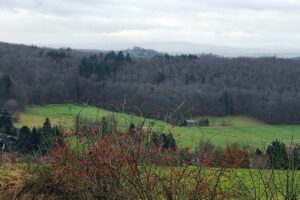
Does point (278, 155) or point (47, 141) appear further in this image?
point (47, 141)

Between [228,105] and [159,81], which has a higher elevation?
[159,81]

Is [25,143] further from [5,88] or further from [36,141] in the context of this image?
[5,88]

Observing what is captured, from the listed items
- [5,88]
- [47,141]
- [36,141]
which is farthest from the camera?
[5,88]

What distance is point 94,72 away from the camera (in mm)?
71938

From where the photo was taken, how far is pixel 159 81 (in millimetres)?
69312

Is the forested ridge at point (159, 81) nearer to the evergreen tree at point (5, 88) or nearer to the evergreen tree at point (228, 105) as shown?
the evergreen tree at point (5, 88)

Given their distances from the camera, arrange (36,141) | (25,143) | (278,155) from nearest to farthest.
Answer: (278,155)
(25,143)
(36,141)

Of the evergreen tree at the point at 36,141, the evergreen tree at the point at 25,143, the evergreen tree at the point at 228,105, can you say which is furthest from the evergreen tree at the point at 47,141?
the evergreen tree at the point at 228,105

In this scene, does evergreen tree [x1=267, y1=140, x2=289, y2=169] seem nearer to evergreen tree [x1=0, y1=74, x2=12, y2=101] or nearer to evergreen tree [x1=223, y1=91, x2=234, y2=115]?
evergreen tree [x1=0, y1=74, x2=12, y2=101]

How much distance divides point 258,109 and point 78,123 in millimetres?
51275

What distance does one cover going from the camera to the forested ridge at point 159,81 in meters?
55.1

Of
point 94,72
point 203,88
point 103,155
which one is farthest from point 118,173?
point 94,72

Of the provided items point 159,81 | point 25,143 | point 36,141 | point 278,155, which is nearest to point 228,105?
point 159,81

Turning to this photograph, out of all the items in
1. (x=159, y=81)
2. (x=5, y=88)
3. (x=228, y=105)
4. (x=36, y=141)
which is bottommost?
(x=228, y=105)
